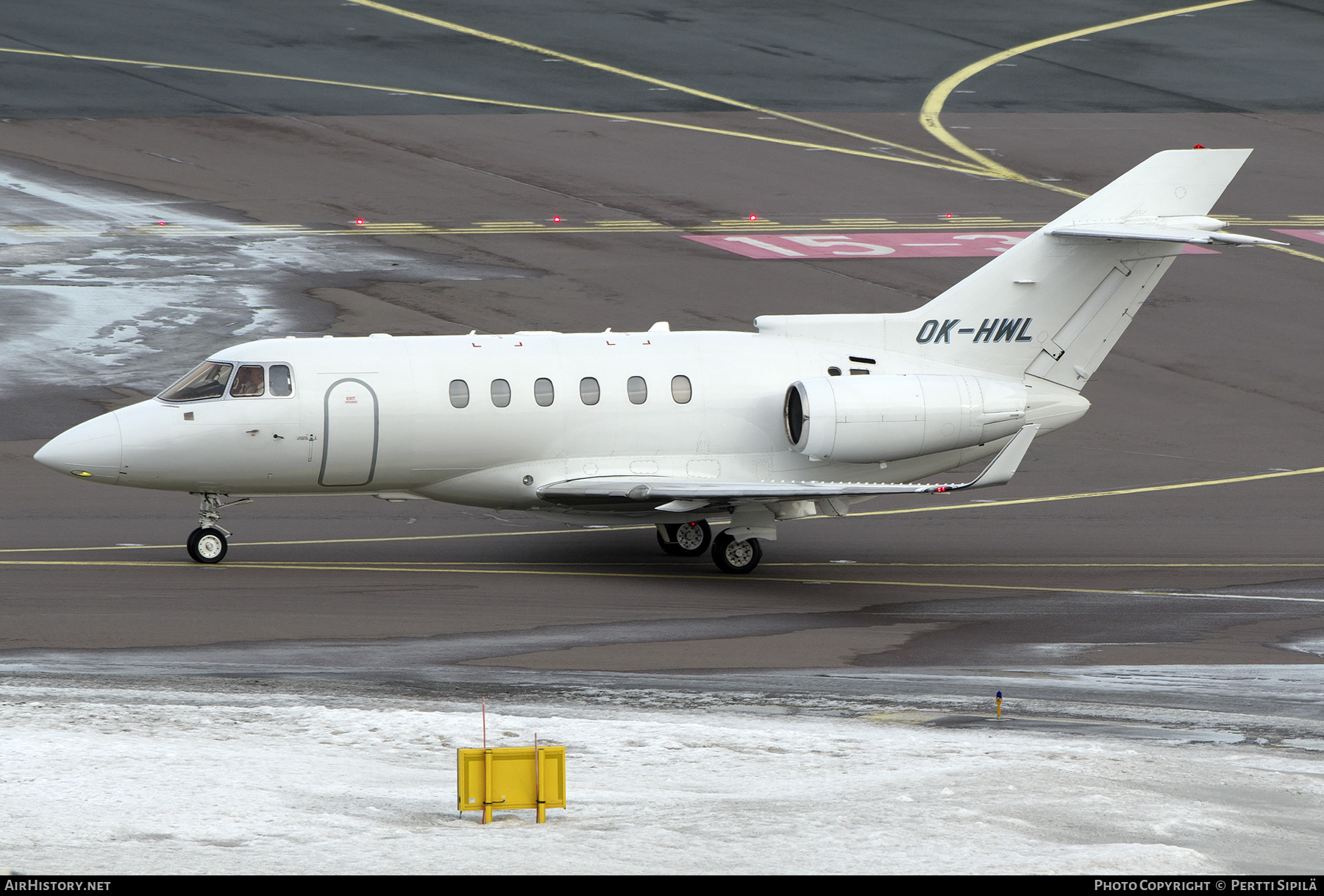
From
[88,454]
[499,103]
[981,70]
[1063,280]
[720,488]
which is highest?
[981,70]

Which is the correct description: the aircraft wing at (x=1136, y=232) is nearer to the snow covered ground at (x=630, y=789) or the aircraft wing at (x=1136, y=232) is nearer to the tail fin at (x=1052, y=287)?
the tail fin at (x=1052, y=287)

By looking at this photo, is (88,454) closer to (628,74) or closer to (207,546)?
(207,546)

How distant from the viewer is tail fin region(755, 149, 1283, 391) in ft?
87.3

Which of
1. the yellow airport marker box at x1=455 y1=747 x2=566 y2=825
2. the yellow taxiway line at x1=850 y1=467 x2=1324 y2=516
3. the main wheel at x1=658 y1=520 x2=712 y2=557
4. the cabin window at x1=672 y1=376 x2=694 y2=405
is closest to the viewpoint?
the yellow airport marker box at x1=455 y1=747 x2=566 y2=825

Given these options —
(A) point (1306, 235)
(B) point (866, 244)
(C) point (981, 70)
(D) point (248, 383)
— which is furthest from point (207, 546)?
(C) point (981, 70)

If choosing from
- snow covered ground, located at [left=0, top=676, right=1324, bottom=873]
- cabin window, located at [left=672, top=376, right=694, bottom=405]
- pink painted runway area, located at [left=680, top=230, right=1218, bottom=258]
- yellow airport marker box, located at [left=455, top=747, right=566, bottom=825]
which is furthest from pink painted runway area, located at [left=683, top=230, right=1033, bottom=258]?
yellow airport marker box, located at [left=455, top=747, right=566, bottom=825]

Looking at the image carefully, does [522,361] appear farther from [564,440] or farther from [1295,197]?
[1295,197]

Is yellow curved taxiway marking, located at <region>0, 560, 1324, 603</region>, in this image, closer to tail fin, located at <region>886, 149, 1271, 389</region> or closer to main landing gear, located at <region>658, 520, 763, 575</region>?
main landing gear, located at <region>658, 520, 763, 575</region>

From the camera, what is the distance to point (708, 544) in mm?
27031

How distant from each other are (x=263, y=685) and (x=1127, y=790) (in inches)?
349

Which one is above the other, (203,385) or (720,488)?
(203,385)

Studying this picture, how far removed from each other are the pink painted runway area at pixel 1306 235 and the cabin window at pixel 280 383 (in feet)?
106

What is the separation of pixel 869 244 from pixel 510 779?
33.4 metres

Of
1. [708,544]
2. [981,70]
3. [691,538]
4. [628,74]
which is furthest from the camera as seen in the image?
[981,70]
